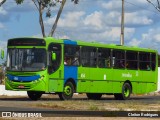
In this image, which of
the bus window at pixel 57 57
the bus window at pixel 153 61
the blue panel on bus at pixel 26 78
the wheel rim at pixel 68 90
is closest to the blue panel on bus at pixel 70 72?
the wheel rim at pixel 68 90

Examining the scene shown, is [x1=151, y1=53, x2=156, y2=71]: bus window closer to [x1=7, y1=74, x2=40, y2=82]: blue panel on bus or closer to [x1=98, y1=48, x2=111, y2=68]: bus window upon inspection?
[x1=98, y1=48, x2=111, y2=68]: bus window

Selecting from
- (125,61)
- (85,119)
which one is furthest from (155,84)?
(85,119)

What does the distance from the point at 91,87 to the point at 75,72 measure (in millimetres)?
1971

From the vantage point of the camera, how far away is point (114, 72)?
121 feet

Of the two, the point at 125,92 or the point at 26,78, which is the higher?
the point at 26,78

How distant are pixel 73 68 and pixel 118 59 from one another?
4162 millimetres

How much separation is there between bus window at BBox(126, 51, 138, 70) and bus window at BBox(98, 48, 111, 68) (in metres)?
1.68

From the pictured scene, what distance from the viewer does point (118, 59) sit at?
3688 centimetres

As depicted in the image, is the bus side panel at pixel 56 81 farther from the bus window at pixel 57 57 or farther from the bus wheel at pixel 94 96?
the bus wheel at pixel 94 96

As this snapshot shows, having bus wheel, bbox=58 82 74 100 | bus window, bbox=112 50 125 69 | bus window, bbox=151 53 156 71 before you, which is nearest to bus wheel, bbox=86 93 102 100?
bus window, bbox=112 50 125 69

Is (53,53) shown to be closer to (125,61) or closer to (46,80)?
(46,80)

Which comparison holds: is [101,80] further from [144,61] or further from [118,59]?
[144,61]

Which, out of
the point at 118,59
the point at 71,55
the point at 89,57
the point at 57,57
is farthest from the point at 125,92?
the point at 57,57

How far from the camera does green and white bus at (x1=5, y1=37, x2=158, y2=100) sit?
32.2 meters
